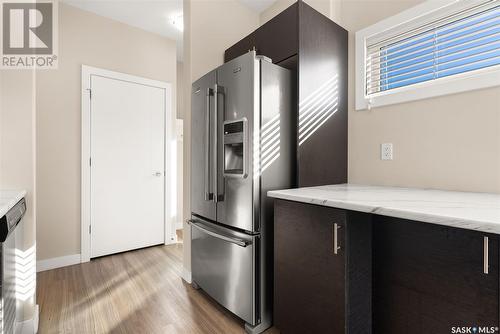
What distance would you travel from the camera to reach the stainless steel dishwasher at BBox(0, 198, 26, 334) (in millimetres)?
1073

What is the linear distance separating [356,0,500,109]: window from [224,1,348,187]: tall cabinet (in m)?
0.19

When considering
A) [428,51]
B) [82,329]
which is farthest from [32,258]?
[428,51]

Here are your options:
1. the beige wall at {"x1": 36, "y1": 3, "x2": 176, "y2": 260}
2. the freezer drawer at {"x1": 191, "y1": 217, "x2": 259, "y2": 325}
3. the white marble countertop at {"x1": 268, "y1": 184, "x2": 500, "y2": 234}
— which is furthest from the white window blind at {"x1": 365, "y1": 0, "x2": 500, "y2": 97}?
the beige wall at {"x1": 36, "y1": 3, "x2": 176, "y2": 260}

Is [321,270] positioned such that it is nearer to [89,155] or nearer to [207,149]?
[207,149]

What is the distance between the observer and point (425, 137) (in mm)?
1611

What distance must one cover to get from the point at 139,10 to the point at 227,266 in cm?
290

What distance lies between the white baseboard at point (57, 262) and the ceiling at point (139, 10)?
274cm

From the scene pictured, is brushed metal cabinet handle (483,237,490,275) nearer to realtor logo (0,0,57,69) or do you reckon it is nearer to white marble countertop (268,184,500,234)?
white marble countertop (268,184,500,234)

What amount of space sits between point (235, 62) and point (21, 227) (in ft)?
5.58

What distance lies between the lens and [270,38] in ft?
6.25

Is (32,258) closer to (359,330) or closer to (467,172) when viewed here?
(359,330)

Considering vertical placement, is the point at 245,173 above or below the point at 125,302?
above

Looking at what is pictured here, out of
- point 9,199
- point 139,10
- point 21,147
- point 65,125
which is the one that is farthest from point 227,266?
point 139,10

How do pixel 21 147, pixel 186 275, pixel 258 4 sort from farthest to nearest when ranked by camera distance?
pixel 258 4
pixel 186 275
pixel 21 147
